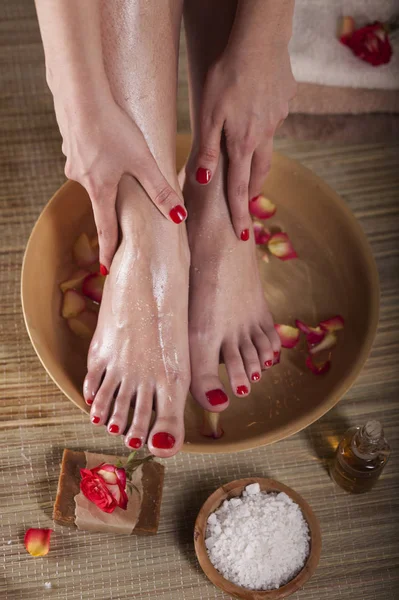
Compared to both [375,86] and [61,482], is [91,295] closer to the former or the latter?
[61,482]

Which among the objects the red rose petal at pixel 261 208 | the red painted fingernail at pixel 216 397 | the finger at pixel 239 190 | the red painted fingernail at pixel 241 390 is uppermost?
the finger at pixel 239 190

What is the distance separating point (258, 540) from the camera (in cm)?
92

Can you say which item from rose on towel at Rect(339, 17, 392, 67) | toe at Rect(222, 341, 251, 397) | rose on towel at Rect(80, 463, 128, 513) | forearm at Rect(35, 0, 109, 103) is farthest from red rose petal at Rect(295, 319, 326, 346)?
rose on towel at Rect(339, 17, 392, 67)

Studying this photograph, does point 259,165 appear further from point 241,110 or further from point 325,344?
point 325,344

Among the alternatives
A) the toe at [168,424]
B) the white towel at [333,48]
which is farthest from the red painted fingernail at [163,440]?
the white towel at [333,48]

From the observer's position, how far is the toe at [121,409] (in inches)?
37.9

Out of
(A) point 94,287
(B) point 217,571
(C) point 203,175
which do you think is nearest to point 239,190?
(C) point 203,175

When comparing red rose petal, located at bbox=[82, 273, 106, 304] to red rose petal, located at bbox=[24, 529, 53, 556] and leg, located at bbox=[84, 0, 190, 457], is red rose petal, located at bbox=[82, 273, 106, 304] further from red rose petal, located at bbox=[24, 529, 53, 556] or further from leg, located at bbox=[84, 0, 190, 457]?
red rose petal, located at bbox=[24, 529, 53, 556]

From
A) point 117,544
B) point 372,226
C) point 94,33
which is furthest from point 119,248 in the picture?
point 372,226

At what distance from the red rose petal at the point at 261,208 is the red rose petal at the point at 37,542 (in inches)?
22.8

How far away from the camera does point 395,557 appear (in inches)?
39.2

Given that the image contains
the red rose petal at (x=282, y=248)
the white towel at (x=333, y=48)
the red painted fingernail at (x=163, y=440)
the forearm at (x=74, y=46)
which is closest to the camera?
the forearm at (x=74, y=46)

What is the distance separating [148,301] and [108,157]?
20 centimetres

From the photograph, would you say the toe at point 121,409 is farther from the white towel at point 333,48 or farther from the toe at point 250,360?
the white towel at point 333,48
